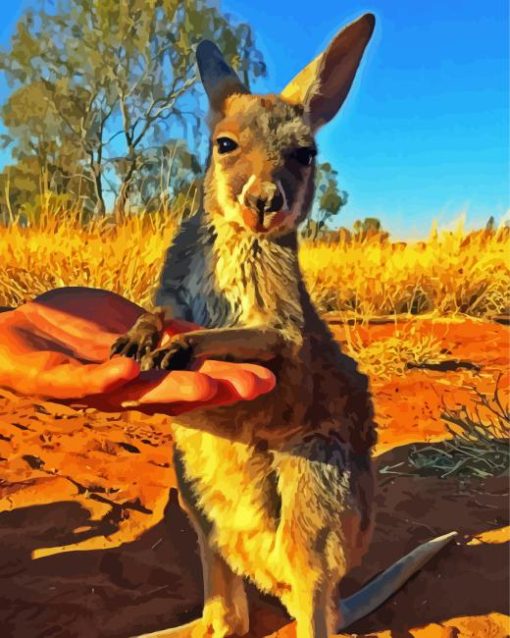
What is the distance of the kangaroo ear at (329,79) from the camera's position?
7.16 ft

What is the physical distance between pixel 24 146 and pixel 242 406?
13.3m

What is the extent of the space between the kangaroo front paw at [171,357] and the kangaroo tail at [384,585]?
100 centimetres

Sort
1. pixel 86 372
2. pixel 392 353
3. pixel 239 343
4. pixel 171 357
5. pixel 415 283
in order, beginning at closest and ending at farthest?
pixel 86 372
pixel 171 357
pixel 239 343
pixel 392 353
pixel 415 283

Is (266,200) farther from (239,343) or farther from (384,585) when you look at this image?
(384,585)

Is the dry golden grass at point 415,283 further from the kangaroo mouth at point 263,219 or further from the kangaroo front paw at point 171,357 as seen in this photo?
the kangaroo front paw at point 171,357

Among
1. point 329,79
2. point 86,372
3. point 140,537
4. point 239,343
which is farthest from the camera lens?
point 140,537

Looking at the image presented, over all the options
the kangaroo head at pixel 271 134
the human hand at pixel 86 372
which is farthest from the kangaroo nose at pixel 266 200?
the human hand at pixel 86 372

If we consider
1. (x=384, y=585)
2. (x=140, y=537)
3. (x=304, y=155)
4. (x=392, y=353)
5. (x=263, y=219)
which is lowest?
(x=140, y=537)

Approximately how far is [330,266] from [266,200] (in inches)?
173

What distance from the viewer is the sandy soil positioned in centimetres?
221

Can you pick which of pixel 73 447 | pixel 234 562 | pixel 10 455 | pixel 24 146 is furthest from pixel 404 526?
pixel 24 146

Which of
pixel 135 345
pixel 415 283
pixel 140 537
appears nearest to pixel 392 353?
pixel 415 283

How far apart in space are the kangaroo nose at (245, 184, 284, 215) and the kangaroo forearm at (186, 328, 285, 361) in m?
0.34

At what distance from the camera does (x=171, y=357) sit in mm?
1565
